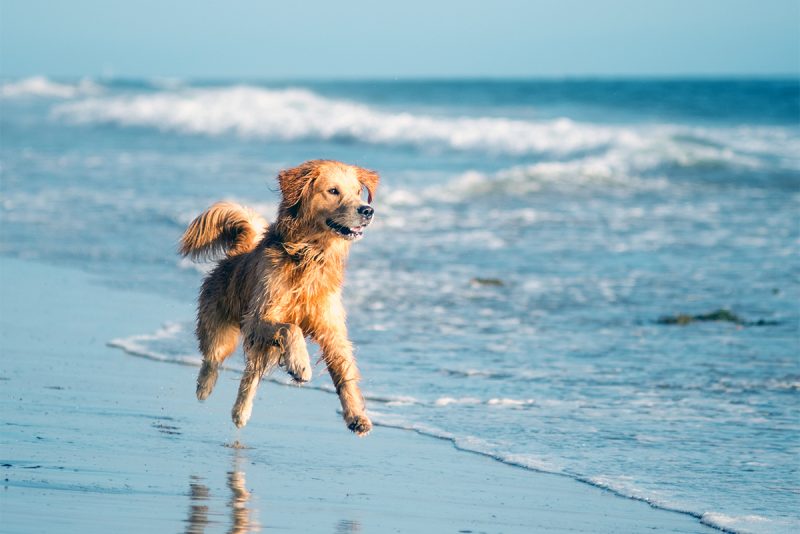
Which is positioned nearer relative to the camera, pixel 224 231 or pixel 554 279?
pixel 224 231

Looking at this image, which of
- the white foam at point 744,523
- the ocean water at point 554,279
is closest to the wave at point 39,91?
the ocean water at point 554,279

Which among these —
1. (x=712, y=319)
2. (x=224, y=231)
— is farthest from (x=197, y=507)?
(x=712, y=319)

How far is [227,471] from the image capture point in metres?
5.50

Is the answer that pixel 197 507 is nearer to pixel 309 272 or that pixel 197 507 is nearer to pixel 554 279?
pixel 309 272

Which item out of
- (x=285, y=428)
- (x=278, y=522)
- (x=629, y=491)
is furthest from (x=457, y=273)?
(x=278, y=522)

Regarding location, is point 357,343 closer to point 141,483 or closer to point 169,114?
point 141,483

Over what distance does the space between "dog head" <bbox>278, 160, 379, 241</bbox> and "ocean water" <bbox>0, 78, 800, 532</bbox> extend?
33 cm

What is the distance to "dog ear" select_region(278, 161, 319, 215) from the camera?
19.7 feet

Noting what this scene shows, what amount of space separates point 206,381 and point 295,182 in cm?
150

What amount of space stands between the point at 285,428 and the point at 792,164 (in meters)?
20.9

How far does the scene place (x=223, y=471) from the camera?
18.0 feet

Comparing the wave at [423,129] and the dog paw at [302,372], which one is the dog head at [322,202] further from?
the wave at [423,129]

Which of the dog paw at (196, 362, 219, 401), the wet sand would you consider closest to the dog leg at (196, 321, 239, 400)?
the dog paw at (196, 362, 219, 401)

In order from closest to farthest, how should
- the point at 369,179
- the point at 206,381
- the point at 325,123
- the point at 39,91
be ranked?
the point at 369,179, the point at 206,381, the point at 325,123, the point at 39,91
